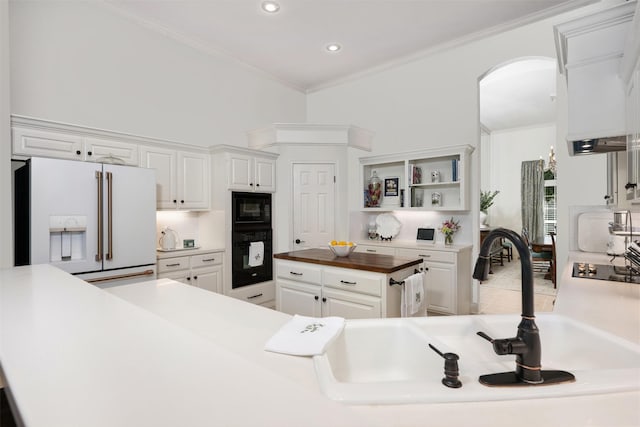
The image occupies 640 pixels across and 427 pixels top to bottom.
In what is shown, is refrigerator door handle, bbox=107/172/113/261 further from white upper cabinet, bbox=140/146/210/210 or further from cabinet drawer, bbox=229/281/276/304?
cabinet drawer, bbox=229/281/276/304

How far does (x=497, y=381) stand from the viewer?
31.4 inches

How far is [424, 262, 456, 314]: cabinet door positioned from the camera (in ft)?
12.4

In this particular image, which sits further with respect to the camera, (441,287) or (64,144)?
(441,287)

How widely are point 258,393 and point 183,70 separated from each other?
14.7 feet

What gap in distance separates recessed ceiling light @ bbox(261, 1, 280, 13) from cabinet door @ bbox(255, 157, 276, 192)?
1.69 metres

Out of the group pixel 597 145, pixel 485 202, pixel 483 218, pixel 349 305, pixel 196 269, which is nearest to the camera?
pixel 597 145

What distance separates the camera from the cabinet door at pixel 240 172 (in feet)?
13.1

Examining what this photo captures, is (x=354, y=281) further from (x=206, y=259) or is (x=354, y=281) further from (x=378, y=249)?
(x=206, y=259)

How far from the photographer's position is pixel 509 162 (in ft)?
27.4

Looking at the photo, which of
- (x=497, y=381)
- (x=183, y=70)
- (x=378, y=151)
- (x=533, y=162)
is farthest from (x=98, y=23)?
(x=533, y=162)

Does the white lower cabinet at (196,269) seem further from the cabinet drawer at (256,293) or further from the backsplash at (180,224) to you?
the backsplash at (180,224)

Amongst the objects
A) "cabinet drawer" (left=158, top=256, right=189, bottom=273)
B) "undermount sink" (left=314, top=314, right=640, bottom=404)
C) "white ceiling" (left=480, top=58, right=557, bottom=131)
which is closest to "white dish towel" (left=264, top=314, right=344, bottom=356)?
"undermount sink" (left=314, top=314, right=640, bottom=404)

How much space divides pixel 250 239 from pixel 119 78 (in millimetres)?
2295

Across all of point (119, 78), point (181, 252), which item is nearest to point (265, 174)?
point (181, 252)
